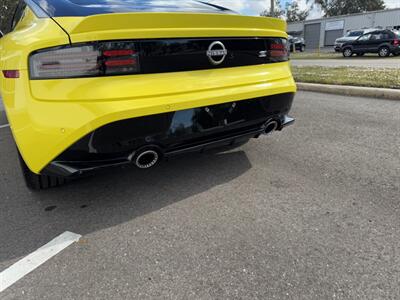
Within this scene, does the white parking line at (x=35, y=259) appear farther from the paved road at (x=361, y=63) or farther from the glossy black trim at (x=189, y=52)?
the paved road at (x=361, y=63)

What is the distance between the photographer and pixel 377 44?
1961cm

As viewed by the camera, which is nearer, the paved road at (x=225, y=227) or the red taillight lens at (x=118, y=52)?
the paved road at (x=225, y=227)

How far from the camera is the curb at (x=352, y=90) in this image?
18.4 feet

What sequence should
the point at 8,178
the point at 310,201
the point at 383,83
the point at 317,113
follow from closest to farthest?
the point at 310,201 → the point at 8,178 → the point at 317,113 → the point at 383,83

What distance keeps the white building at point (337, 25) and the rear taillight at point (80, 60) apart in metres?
38.4

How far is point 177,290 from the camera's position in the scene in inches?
69.7

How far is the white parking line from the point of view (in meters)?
1.89

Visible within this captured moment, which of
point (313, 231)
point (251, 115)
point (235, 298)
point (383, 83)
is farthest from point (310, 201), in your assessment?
point (383, 83)

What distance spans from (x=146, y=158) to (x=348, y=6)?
73.7 m

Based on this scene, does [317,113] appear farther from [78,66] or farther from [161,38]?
[78,66]

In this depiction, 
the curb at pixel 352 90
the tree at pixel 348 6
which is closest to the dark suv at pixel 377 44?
the curb at pixel 352 90

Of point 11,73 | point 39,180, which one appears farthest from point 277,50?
point 39,180

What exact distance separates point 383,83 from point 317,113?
2.29 meters

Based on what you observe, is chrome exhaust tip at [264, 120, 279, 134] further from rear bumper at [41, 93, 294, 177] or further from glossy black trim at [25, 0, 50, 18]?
glossy black trim at [25, 0, 50, 18]
